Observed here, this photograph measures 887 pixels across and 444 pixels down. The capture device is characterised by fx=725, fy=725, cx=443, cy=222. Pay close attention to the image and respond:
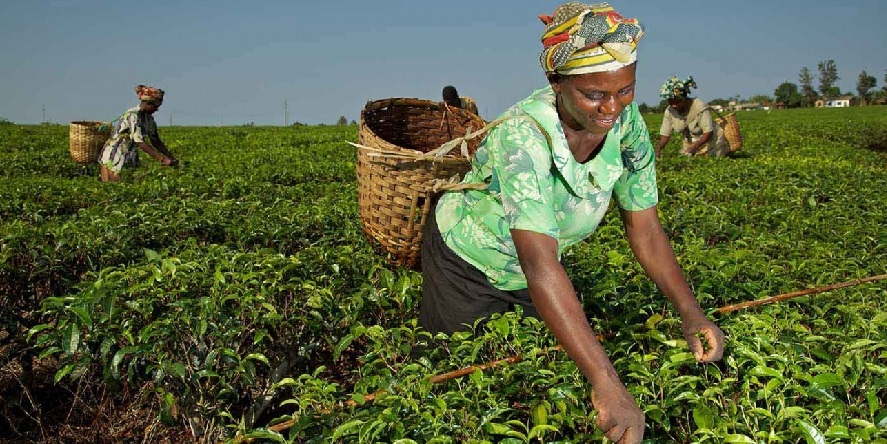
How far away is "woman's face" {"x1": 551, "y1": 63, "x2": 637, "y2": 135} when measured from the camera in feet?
6.55

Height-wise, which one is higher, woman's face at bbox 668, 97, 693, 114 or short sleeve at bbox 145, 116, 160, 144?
woman's face at bbox 668, 97, 693, 114

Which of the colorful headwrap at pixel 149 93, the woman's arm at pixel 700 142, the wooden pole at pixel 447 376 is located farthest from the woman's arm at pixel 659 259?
the woman's arm at pixel 700 142

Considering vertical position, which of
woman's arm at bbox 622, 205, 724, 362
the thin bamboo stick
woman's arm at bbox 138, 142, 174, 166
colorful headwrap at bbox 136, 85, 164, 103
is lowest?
the thin bamboo stick

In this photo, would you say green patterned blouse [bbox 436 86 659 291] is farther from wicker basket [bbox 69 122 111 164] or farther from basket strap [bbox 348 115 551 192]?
wicker basket [bbox 69 122 111 164]

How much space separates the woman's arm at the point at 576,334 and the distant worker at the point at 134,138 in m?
7.65

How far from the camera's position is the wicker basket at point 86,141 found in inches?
427

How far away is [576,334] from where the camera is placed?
1.83m

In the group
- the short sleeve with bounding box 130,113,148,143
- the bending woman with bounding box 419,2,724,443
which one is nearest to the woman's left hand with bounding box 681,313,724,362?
the bending woman with bounding box 419,2,724,443

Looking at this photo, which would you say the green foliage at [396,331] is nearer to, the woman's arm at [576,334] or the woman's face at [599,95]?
the woman's arm at [576,334]

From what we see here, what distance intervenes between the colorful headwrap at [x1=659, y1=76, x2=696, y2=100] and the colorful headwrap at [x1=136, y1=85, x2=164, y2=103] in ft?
23.2

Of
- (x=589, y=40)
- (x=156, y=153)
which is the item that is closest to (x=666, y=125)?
(x=156, y=153)

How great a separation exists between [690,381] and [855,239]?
334 cm

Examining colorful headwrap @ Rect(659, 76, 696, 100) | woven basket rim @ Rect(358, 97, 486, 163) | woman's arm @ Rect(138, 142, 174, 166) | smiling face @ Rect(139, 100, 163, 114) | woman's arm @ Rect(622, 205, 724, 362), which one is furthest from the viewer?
colorful headwrap @ Rect(659, 76, 696, 100)

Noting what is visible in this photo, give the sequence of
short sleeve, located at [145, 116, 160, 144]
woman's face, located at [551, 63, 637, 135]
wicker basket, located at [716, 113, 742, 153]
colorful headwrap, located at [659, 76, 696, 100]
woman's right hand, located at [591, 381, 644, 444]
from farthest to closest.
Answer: wicker basket, located at [716, 113, 742, 153] → colorful headwrap, located at [659, 76, 696, 100] → short sleeve, located at [145, 116, 160, 144] → woman's face, located at [551, 63, 637, 135] → woman's right hand, located at [591, 381, 644, 444]
